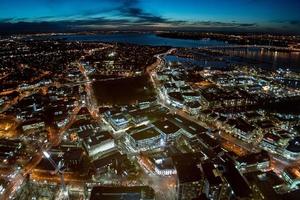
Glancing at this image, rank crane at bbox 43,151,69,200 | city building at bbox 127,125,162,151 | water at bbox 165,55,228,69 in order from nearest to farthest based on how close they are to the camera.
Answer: crane at bbox 43,151,69,200 → city building at bbox 127,125,162,151 → water at bbox 165,55,228,69

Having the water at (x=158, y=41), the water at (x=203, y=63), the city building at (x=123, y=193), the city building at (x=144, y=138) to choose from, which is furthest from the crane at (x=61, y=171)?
the water at (x=158, y=41)

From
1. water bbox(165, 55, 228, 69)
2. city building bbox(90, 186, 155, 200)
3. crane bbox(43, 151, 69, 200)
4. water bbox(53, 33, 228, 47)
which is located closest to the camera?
city building bbox(90, 186, 155, 200)

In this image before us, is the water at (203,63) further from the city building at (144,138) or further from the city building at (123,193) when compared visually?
the city building at (123,193)

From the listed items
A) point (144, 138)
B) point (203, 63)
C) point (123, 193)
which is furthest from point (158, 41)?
point (123, 193)

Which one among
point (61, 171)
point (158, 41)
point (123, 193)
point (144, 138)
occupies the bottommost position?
point (123, 193)

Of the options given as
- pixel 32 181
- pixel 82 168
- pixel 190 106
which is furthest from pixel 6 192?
pixel 190 106

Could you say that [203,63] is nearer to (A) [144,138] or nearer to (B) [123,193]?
(A) [144,138]

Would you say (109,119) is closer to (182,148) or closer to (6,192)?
(182,148)

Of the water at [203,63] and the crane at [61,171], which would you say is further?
the water at [203,63]

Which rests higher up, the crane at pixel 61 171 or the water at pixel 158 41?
the water at pixel 158 41

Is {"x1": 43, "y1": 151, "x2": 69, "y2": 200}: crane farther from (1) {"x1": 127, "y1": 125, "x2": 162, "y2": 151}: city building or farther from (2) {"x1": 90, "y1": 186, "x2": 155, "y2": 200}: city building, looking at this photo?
(1) {"x1": 127, "y1": 125, "x2": 162, "y2": 151}: city building

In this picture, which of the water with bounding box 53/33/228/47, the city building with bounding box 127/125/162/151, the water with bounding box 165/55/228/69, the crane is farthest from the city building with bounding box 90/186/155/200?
the water with bounding box 53/33/228/47
